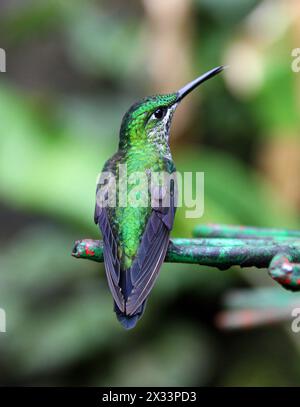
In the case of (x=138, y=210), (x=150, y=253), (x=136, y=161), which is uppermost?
(x=136, y=161)

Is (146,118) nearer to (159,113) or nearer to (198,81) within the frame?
(159,113)

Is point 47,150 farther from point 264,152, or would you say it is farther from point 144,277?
point 144,277

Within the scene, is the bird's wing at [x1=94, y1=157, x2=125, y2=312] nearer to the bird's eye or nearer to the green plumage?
the green plumage

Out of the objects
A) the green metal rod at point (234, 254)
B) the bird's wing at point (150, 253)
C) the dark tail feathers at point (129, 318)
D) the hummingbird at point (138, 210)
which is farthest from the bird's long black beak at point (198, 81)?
the dark tail feathers at point (129, 318)

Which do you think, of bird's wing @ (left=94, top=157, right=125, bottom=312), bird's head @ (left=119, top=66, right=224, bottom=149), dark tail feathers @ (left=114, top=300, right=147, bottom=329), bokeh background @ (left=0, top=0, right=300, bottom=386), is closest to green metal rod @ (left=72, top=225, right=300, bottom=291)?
bird's wing @ (left=94, top=157, right=125, bottom=312)

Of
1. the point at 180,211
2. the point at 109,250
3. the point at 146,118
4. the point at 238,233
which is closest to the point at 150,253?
the point at 109,250

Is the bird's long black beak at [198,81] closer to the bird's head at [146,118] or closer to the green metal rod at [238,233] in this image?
the bird's head at [146,118]
